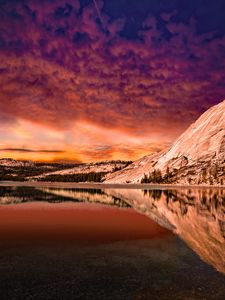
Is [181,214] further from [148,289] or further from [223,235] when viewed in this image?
[148,289]

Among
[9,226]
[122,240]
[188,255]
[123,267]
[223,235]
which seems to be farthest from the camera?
[9,226]

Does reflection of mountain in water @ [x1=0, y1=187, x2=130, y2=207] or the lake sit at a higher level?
reflection of mountain in water @ [x1=0, y1=187, x2=130, y2=207]

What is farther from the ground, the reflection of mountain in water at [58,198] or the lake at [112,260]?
the reflection of mountain in water at [58,198]

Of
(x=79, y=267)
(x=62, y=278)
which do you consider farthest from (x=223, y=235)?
(x=62, y=278)

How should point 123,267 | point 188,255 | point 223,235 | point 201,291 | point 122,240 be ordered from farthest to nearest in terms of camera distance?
point 223,235, point 122,240, point 188,255, point 123,267, point 201,291

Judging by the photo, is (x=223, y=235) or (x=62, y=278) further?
(x=223, y=235)

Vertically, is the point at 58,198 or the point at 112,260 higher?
the point at 58,198

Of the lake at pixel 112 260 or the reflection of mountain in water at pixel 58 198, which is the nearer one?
the lake at pixel 112 260

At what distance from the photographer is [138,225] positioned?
32875mm

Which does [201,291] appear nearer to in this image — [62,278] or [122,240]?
[62,278]

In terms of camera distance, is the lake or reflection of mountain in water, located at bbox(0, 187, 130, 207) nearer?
the lake

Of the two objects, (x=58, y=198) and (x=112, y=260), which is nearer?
(x=112, y=260)

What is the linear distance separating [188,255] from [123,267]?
15.8 feet

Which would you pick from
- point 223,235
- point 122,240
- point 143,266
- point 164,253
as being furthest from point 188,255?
point 223,235
